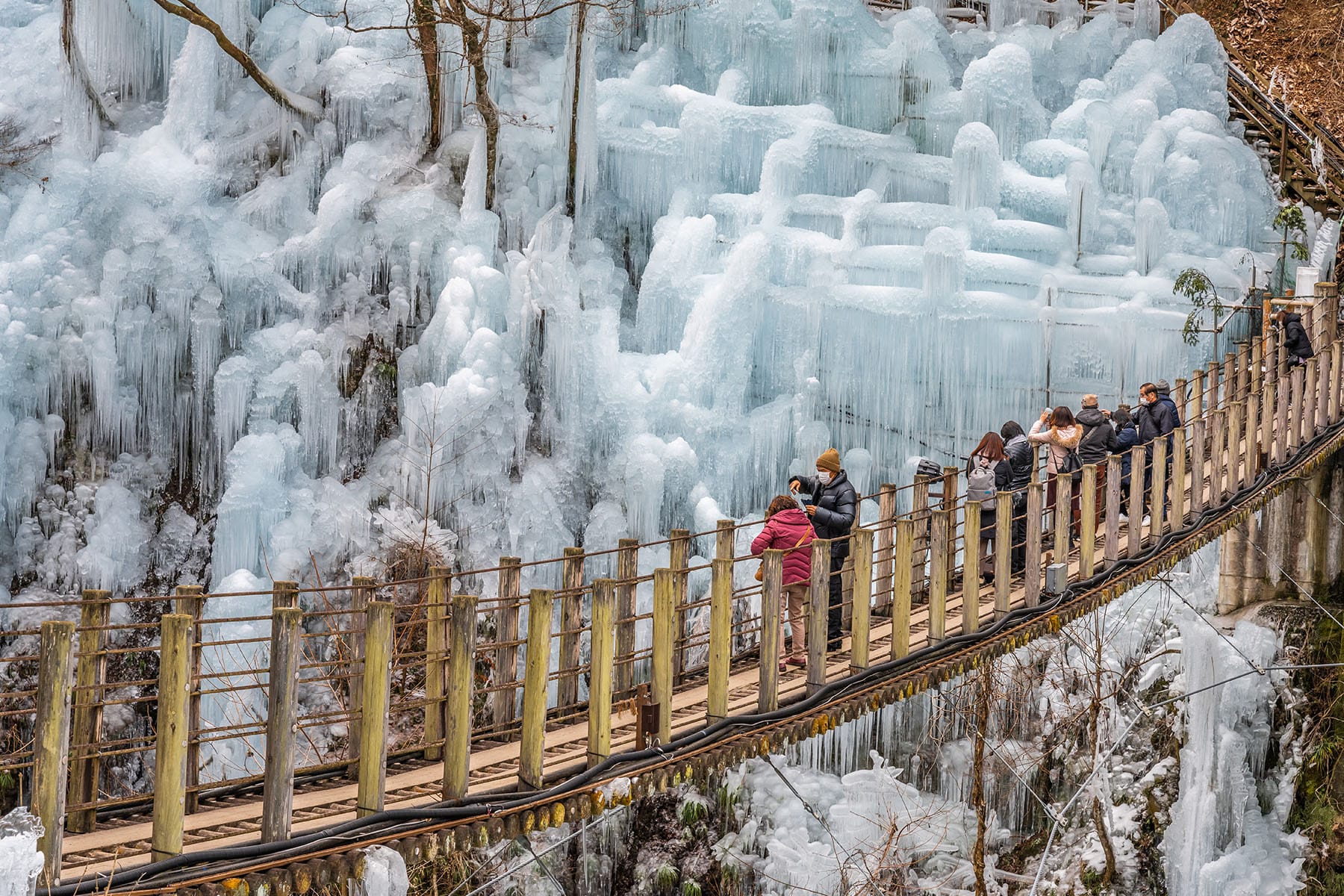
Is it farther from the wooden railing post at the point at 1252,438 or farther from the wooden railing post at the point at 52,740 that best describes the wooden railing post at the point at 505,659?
the wooden railing post at the point at 1252,438

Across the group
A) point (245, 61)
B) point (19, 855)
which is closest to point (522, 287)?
point (245, 61)

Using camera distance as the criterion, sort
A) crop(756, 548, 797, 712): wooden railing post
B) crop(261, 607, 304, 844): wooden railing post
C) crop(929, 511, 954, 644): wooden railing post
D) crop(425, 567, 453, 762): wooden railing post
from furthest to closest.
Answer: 1. crop(929, 511, 954, 644): wooden railing post
2. crop(756, 548, 797, 712): wooden railing post
3. crop(425, 567, 453, 762): wooden railing post
4. crop(261, 607, 304, 844): wooden railing post

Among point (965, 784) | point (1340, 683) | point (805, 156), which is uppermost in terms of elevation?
point (805, 156)

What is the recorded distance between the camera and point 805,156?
580 inches

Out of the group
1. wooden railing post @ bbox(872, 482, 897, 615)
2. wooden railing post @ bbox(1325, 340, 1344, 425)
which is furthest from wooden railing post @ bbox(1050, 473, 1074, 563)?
wooden railing post @ bbox(1325, 340, 1344, 425)

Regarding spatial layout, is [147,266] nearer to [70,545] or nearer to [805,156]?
[70,545]

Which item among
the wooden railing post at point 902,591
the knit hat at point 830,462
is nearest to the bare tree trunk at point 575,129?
the knit hat at point 830,462

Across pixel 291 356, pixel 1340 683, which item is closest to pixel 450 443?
pixel 291 356

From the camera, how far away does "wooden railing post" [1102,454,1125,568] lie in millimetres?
8656

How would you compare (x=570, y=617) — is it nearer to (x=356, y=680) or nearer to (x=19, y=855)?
(x=356, y=680)

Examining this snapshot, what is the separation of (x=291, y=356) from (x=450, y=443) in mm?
1737

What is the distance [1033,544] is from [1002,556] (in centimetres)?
28

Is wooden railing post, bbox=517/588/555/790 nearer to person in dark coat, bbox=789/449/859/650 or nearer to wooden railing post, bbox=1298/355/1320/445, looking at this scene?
person in dark coat, bbox=789/449/859/650

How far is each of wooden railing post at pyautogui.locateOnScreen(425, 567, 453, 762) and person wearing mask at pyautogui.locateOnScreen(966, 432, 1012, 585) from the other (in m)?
3.45
